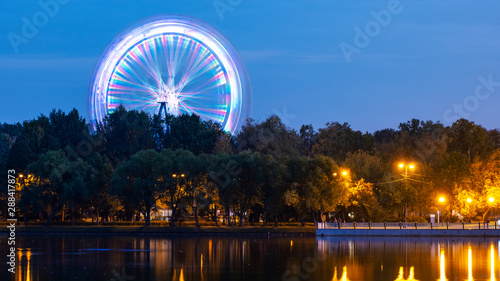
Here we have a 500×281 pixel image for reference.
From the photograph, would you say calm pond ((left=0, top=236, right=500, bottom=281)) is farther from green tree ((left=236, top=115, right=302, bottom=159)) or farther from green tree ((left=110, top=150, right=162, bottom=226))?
green tree ((left=236, top=115, right=302, bottom=159))

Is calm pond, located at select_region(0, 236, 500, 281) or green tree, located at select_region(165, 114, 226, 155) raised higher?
green tree, located at select_region(165, 114, 226, 155)

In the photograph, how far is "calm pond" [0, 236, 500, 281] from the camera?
33.6 m

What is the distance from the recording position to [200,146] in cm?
9812

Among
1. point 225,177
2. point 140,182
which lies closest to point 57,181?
point 140,182

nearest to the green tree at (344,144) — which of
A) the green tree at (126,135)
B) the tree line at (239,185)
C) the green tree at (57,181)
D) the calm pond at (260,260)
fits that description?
the tree line at (239,185)

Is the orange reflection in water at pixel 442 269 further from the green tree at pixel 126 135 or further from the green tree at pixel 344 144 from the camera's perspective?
the green tree at pixel 344 144

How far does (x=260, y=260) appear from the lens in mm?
41000

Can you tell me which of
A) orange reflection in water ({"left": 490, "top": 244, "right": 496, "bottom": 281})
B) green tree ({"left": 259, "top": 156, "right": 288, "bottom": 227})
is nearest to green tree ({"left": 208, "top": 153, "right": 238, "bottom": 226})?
green tree ({"left": 259, "top": 156, "right": 288, "bottom": 227})

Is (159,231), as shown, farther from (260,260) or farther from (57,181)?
(260,260)

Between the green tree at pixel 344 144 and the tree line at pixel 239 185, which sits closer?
the tree line at pixel 239 185

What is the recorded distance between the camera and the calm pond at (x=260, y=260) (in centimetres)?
3356

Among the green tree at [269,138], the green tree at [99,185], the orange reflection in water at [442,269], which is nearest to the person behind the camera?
the orange reflection in water at [442,269]

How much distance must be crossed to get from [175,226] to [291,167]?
1243cm

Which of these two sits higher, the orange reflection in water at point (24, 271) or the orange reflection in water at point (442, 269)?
the orange reflection in water at point (24, 271)
